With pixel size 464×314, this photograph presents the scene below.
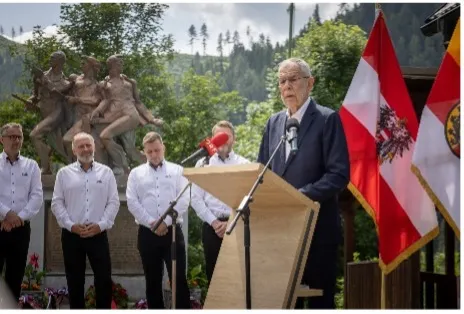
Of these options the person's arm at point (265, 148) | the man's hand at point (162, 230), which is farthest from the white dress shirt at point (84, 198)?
the person's arm at point (265, 148)

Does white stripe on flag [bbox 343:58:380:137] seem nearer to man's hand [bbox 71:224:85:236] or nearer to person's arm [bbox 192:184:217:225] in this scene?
person's arm [bbox 192:184:217:225]

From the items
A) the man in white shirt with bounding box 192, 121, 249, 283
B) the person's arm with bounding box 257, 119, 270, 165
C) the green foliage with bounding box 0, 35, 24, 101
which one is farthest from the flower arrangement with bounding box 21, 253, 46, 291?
the green foliage with bounding box 0, 35, 24, 101

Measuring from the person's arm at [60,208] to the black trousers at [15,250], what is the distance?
44cm

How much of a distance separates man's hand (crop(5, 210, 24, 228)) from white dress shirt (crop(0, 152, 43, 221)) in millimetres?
54

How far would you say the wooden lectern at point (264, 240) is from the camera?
13.8 ft

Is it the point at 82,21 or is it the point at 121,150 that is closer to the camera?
the point at 121,150

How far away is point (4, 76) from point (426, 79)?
62.5 feet

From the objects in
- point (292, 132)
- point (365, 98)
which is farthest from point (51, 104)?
point (292, 132)

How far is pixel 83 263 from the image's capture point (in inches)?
287

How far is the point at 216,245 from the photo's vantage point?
765cm

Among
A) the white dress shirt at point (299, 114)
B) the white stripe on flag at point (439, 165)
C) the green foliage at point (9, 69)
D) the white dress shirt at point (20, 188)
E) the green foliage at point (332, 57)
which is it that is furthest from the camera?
the green foliage at point (9, 69)

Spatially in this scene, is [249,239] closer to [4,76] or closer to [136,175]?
[136,175]

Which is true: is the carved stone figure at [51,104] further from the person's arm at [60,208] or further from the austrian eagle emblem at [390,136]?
the austrian eagle emblem at [390,136]
